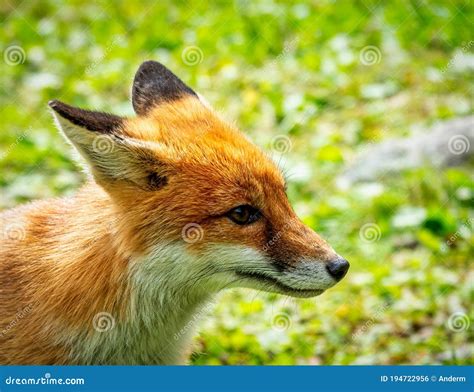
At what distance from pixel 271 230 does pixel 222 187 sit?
0.42m

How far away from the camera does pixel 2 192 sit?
8.15 meters

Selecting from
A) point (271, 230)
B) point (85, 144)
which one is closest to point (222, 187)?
point (271, 230)

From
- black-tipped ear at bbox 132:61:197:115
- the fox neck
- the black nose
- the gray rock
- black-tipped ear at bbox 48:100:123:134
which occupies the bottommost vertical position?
the gray rock

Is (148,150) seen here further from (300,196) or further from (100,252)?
(300,196)

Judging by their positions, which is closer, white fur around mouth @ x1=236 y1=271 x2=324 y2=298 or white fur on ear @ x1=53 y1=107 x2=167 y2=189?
white fur on ear @ x1=53 y1=107 x2=167 y2=189

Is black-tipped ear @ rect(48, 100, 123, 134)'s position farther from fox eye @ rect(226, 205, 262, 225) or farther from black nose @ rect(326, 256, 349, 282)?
black nose @ rect(326, 256, 349, 282)

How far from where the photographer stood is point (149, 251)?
4.50 metres

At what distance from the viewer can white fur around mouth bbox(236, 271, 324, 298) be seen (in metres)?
4.58

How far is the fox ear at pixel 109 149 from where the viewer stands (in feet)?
13.6

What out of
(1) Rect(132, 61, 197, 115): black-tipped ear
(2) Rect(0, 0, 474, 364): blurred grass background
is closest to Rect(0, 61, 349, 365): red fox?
(1) Rect(132, 61, 197, 115): black-tipped ear

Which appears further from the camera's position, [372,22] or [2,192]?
[372,22]

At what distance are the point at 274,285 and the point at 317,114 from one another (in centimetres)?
544

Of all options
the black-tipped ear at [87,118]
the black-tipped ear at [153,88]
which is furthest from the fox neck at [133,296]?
the black-tipped ear at [153,88]

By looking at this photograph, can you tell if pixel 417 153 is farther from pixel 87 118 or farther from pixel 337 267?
pixel 87 118
